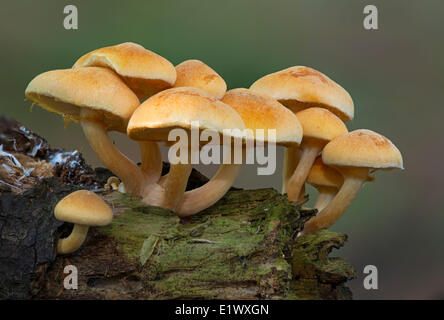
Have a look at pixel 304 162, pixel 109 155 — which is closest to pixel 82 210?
pixel 109 155

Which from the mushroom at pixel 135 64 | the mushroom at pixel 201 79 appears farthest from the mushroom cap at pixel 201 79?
the mushroom at pixel 135 64

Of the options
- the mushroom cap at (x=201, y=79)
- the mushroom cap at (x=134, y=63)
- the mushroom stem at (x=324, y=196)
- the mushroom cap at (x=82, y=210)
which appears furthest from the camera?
the mushroom stem at (x=324, y=196)

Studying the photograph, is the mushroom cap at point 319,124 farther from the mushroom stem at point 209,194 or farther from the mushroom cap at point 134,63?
the mushroom cap at point 134,63

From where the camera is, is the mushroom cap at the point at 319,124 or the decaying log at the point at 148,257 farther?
the mushroom cap at the point at 319,124

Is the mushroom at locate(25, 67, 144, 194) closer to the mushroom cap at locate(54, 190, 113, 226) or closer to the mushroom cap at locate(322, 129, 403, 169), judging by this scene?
the mushroom cap at locate(54, 190, 113, 226)

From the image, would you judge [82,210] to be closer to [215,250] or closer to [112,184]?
[215,250]

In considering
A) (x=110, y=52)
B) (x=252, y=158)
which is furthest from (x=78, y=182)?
(x=252, y=158)

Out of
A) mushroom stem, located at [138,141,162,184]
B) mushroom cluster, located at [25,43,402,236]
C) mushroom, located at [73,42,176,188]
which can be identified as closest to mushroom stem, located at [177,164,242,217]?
mushroom cluster, located at [25,43,402,236]
